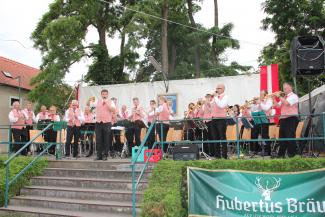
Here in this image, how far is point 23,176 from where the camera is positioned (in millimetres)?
9781

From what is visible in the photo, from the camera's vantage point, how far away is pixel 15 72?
37875mm

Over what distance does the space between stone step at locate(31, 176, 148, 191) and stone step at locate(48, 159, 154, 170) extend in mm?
543

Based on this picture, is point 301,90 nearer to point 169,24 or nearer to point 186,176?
point 169,24

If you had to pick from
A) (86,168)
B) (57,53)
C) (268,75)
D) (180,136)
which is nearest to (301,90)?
(268,75)

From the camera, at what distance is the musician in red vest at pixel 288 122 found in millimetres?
8781

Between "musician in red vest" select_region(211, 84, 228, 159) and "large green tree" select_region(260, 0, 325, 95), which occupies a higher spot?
"large green tree" select_region(260, 0, 325, 95)

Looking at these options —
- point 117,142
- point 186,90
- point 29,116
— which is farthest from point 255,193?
point 186,90

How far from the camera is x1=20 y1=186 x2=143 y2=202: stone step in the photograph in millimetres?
8312

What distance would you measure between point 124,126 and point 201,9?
17.1 m

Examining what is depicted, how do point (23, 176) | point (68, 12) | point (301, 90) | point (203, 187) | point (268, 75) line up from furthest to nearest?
point (68, 12), point (301, 90), point (268, 75), point (23, 176), point (203, 187)

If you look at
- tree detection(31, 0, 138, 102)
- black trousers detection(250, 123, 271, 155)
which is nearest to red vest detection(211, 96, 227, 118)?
black trousers detection(250, 123, 271, 155)

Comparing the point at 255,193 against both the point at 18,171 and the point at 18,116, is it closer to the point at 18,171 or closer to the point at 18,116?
the point at 18,171

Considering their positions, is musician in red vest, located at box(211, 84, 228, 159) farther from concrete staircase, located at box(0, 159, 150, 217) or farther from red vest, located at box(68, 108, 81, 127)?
red vest, located at box(68, 108, 81, 127)

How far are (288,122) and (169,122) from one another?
3.34 m
